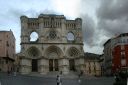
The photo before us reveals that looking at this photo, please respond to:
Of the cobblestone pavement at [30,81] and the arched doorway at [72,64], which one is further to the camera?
the arched doorway at [72,64]

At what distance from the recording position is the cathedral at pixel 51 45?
3435 inches

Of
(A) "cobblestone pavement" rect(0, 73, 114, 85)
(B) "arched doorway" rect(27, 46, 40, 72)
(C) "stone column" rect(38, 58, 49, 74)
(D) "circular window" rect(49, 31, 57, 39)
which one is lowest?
(A) "cobblestone pavement" rect(0, 73, 114, 85)

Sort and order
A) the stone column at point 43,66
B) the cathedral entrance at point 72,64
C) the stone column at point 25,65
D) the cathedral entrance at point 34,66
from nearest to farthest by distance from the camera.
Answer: the stone column at point 25,65
the stone column at point 43,66
the cathedral entrance at point 34,66
the cathedral entrance at point 72,64

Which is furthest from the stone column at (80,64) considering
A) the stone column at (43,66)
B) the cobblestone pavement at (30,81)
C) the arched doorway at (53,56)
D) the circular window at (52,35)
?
the cobblestone pavement at (30,81)

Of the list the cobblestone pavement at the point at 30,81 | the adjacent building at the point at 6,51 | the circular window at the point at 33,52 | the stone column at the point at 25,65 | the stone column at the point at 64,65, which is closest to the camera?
the cobblestone pavement at the point at 30,81

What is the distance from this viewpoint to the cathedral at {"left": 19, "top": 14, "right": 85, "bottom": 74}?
87250 mm

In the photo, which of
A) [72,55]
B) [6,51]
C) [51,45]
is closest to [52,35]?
[51,45]

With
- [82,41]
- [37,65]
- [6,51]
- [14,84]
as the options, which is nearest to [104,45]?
[82,41]

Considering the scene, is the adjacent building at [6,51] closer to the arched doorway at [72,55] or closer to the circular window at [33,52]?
the circular window at [33,52]

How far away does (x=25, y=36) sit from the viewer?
88.2 meters

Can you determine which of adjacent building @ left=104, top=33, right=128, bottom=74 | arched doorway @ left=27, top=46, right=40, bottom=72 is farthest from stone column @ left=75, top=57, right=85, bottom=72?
arched doorway @ left=27, top=46, right=40, bottom=72

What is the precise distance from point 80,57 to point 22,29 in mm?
16868

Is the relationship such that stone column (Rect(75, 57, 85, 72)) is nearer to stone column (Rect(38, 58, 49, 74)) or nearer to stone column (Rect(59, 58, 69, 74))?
stone column (Rect(59, 58, 69, 74))

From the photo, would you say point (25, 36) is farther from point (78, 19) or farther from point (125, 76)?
point (125, 76)
